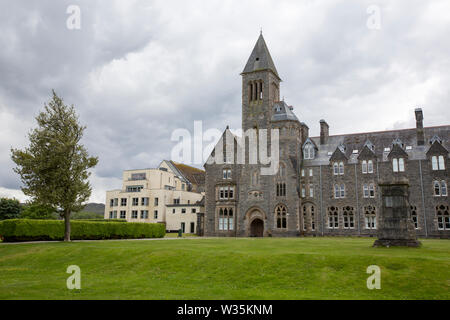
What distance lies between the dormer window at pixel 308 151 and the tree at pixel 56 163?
34.9 metres

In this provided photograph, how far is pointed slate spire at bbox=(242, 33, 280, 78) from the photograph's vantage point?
61.1 meters

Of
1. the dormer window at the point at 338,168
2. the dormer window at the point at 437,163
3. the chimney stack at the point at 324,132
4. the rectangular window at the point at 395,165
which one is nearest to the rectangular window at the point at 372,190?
the rectangular window at the point at 395,165

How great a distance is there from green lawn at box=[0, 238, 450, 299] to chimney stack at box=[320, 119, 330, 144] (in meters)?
43.4

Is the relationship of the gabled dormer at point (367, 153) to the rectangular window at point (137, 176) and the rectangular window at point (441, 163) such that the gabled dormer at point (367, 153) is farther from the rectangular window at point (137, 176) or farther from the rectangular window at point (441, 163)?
the rectangular window at point (137, 176)

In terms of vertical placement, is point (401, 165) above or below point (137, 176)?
below

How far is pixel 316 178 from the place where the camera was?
2234 inches

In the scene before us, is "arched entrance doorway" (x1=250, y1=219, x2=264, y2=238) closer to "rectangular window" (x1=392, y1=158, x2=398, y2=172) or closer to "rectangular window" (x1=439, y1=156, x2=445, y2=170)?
"rectangular window" (x1=392, y1=158, x2=398, y2=172)

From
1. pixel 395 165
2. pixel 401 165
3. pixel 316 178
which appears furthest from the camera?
pixel 316 178

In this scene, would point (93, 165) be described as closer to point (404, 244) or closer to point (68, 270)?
point (68, 270)

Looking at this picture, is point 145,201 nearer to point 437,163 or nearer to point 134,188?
point 134,188

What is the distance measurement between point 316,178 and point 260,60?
21340 millimetres

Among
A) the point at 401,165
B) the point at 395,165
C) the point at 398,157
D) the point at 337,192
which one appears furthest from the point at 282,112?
the point at 401,165

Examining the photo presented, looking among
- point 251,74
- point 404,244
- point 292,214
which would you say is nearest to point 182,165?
point 251,74
